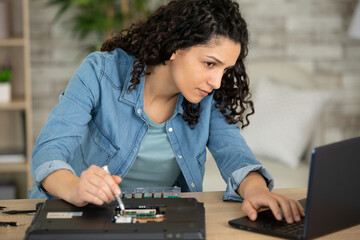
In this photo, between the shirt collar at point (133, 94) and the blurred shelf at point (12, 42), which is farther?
the blurred shelf at point (12, 42)

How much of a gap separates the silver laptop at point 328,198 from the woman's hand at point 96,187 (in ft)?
0.94

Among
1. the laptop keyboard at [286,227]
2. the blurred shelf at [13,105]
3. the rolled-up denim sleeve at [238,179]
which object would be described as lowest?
the laptop keyboard at [286,227]

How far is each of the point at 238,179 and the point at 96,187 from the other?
1.53 ft

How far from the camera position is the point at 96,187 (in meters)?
1.14

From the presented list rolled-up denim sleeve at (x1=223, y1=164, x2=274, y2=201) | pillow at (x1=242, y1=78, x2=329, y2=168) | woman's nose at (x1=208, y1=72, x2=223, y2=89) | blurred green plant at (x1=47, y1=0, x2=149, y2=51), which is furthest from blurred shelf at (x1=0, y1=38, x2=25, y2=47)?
rolled-up denim sleeve at (x1=223, y1=164, x2=274, y2=201)

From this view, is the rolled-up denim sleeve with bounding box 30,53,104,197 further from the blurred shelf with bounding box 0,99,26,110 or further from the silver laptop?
the blurred shelf with bounding box 0,99,26,110

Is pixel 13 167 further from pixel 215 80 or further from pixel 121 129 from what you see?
pixel 215 80

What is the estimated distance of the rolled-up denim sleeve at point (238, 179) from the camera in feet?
4.68

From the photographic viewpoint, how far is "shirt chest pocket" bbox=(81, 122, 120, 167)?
1.65m

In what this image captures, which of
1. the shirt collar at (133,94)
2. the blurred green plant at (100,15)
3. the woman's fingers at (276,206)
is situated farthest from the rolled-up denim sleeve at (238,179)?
the blurred green plant at (100,15)

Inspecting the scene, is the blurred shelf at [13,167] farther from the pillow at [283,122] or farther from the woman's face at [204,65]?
the woman's face at [204,65]

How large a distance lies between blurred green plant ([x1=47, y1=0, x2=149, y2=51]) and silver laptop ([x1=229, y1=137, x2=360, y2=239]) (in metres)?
2.23

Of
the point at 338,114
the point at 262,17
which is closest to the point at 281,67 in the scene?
the point at 262,17

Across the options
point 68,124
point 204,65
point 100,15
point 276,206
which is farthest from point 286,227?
point 100,15
